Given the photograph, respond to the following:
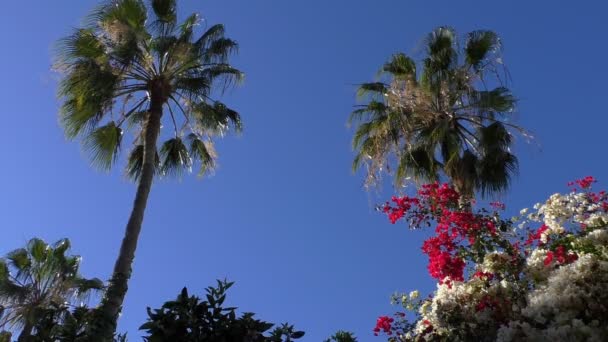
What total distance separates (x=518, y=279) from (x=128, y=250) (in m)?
5.54

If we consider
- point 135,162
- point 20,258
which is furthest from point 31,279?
point 135,162

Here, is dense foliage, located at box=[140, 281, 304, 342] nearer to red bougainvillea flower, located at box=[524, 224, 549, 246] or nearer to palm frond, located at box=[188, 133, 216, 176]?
red bougainvillea flower, located at box=[524, 224, 549, 246]

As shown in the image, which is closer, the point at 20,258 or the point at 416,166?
the point at 416,166

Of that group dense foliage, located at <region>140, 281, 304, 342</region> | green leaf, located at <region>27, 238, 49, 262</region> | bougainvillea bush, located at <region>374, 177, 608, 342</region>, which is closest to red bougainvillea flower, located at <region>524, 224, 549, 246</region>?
bougainvillea bush, located at <region>374, 177, 608, 342</region>

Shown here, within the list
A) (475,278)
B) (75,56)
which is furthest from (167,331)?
(75,56)

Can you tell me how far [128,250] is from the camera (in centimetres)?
948

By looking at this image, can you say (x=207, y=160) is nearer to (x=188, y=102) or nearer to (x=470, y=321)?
(x=188, y=102)

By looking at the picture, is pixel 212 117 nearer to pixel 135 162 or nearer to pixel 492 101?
pixel 135 162

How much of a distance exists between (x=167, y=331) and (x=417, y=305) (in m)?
4.22

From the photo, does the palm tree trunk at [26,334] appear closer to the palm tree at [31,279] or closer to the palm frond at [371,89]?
the palm tree at [31,279]

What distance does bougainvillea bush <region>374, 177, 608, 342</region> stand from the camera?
17.2ft

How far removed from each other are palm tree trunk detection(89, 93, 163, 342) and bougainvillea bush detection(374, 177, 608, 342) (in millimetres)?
3269

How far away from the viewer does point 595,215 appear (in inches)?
281

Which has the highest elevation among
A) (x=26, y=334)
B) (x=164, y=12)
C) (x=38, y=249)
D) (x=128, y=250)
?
(x=164, y=12)
